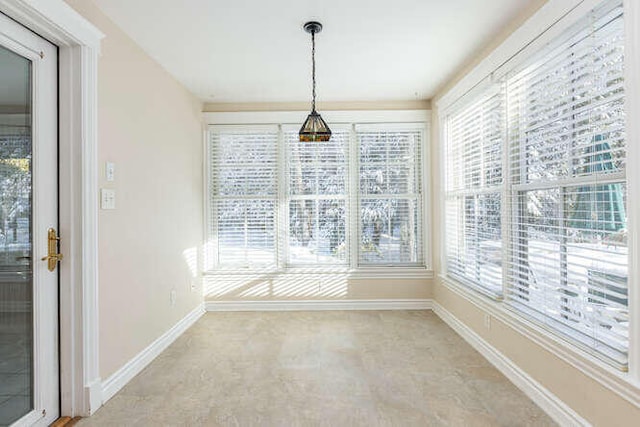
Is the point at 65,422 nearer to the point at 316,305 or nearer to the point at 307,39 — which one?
the point at 316,305

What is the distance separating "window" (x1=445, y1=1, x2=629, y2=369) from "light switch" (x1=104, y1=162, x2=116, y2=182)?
285cm

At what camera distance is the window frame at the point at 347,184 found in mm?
4699

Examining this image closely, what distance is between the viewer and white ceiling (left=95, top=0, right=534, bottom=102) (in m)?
2.57

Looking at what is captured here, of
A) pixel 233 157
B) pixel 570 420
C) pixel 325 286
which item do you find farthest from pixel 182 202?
pixel 570 420

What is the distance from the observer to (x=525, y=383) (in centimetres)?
257

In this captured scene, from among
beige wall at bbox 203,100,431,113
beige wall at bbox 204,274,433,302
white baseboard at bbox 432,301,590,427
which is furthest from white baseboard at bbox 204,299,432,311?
beige wall at bbox 203,100,431,113

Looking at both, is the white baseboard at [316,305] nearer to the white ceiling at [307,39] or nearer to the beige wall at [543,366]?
the beige wall at [543,366]

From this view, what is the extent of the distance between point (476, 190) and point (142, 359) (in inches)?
124

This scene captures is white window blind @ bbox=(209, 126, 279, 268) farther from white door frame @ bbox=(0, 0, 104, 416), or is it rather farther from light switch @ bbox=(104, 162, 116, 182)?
white door frame @ bbox=(0, 0, 104, 416)

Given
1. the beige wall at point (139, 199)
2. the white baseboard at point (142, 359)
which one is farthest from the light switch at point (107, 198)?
the white baseboard at point (142, 359)

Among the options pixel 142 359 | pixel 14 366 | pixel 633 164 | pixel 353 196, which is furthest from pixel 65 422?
pixel 353 196

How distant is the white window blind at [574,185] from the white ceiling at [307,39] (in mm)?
633

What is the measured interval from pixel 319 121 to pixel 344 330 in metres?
2.16

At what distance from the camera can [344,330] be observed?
3.93m
